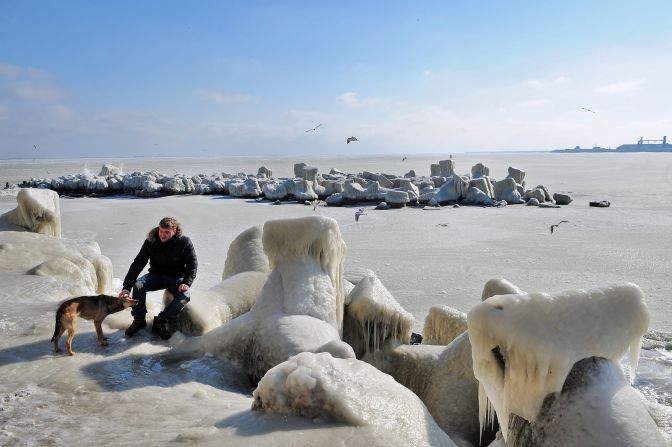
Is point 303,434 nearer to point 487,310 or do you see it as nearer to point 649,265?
point 487,310

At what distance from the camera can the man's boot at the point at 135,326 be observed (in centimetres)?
472

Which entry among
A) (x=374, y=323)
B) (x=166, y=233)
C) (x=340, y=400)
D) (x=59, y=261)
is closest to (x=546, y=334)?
(x=340, y=400)

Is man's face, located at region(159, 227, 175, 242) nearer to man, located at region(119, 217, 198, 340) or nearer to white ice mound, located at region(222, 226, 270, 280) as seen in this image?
man, located at region(119, 217, 198, 340)

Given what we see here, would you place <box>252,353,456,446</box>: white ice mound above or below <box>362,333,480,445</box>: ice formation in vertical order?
above

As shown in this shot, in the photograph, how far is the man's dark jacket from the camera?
4.76m

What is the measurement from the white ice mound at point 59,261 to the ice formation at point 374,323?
3.27 m

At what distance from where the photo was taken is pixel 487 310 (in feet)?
7.27

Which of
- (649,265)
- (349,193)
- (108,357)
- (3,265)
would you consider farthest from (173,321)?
(349,193)

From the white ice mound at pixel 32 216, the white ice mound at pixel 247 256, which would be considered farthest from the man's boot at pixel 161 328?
the white ice mound at pixel 32 216

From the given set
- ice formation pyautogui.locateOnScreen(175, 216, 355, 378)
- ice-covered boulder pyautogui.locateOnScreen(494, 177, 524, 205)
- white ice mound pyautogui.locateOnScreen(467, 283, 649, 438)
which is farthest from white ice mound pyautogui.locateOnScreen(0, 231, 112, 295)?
ice-covered boulder pyautogui.locateOnScreen(494, 177, 524, 205)

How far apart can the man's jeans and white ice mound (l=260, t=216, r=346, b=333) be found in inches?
32.4

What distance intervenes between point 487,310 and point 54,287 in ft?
17.8

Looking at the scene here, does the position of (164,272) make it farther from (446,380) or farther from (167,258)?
(446,380)

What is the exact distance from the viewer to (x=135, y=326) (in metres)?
4.76
